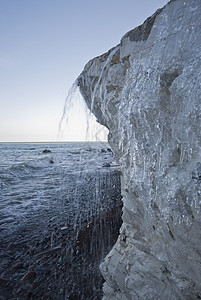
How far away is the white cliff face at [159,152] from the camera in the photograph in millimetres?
1417

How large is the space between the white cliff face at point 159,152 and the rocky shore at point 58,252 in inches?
43.6

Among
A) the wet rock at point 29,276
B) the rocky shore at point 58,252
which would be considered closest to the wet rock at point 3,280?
the rocky shore at point 58,252

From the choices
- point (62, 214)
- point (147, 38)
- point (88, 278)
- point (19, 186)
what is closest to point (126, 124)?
point (147, 38)

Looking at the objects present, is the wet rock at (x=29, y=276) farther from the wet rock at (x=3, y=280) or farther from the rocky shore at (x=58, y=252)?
the wet rock at (x=3, y=280)

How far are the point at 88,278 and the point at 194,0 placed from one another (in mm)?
4082

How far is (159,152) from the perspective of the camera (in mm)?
1705

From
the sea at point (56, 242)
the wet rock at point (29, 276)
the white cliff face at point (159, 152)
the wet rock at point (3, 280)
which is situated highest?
the white cliff face at point (159, 152)

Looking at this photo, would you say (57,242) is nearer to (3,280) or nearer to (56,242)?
(56,242)

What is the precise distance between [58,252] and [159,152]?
358 cm

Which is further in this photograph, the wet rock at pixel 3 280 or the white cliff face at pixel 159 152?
the wet rock at pixel 3 280

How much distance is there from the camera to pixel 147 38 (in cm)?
183

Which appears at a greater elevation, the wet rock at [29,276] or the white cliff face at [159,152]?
the white cliff face at [159,152]

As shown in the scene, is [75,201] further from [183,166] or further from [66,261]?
[183,166]

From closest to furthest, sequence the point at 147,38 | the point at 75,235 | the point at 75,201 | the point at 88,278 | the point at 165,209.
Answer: the point at 165,209
the point at 147,38
the point at 88,278
the point at 75,235
the point at 75,201
